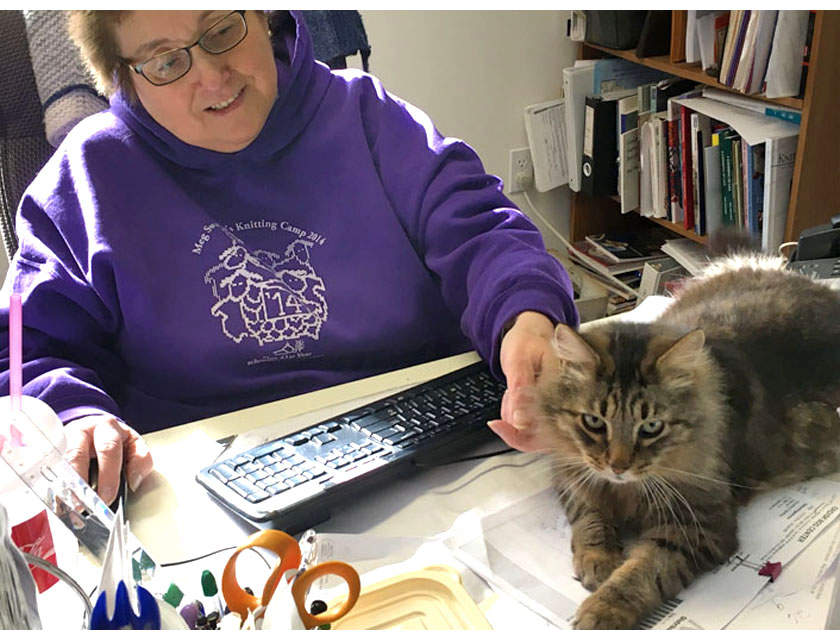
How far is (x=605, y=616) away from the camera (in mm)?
779

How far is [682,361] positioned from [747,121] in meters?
1.62

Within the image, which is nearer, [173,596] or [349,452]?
[173,596]

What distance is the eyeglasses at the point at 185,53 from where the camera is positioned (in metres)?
1.17

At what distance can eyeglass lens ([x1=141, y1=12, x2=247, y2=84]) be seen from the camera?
1.18 metres

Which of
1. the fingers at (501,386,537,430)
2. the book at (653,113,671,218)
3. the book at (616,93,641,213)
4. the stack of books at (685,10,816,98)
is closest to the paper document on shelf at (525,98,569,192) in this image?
the book at (616,93,641,213)

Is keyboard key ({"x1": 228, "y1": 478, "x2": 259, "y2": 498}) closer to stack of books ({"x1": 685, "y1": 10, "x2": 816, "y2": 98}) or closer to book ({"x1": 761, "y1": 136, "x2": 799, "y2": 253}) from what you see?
book ({"x1": 761, "y1": 136, "x2": 799, "y2": 253})

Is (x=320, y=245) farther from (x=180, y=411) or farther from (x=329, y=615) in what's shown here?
(x=329, y=615)

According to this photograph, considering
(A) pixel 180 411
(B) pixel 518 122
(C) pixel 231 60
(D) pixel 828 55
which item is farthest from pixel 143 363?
(B) pixel 518 122

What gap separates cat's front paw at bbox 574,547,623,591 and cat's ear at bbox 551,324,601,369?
22 cm

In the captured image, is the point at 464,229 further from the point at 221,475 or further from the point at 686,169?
the point at 686,169

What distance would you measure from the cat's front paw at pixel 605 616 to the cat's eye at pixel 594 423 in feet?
0.75

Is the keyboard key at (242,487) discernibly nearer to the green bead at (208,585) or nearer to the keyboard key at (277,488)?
the keyboard key at (277,488)

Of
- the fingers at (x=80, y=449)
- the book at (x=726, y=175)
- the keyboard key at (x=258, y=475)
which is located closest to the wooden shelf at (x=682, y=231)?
the book at (x=726, y=175)

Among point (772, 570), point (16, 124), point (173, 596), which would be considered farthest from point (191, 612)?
point (16, 124)
